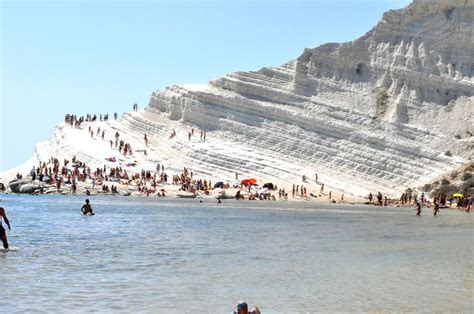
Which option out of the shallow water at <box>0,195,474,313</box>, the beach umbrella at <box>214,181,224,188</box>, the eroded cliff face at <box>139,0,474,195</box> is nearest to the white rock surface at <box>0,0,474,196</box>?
the eroded cliff face at <box>139,0,474,195</box>

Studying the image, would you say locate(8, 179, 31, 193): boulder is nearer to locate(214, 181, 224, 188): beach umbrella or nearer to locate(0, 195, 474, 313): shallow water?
locate(214, 181, 224, 188): beach umbrella

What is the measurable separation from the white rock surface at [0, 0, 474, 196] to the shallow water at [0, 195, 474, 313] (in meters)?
40.8

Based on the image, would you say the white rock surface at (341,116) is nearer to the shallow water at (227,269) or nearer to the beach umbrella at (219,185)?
the beach umbrella at (219,185)

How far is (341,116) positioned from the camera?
244 ft

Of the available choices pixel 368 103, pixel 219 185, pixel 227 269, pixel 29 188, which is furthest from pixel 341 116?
pixel 227 269

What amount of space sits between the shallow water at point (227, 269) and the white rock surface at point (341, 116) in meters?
40.8

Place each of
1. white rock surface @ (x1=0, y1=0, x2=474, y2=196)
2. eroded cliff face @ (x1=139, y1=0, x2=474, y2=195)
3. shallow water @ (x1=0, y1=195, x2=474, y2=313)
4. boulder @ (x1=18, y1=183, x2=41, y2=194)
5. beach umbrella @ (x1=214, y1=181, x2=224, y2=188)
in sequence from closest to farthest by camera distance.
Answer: shallow water @ (x1=0, y1=195, x2=474, y2=313)
boulder @ (x1=18, y1=183, x2=41, y2=194)
beach umbrella @ (x1=214, y1=181, x2=224, y2=188)
white rock surface @ (x1=0, y1=0, x2=474, y2=196)
eroded cliff face @ (x1=139, y1=0, x2=474, y2=195)

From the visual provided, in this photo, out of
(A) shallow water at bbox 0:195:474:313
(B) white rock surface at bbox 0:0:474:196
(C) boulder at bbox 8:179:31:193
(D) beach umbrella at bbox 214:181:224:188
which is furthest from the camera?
(B) white rock surface at bbox 0:0:474:196

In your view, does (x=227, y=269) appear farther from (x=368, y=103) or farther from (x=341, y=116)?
(x=368, y=103)

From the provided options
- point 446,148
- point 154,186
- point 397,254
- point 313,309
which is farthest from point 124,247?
point 446,148

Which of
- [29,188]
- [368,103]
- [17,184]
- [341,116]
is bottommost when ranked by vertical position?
[29,188]

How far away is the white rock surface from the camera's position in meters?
69.3

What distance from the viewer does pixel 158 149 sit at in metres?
71.6

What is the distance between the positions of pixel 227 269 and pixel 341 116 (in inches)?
2343
